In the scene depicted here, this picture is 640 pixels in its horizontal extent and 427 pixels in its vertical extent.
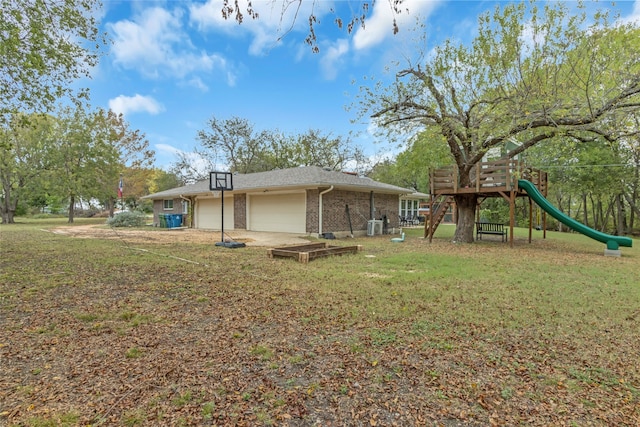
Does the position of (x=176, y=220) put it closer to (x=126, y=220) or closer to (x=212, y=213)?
(x=212, y=213)

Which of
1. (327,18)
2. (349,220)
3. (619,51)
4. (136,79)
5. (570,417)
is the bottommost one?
(570,417)

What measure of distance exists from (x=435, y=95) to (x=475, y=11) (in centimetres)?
241

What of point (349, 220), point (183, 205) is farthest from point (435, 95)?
point (183, 205)

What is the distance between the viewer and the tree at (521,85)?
773 cm

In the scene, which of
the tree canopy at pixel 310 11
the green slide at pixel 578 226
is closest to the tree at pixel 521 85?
the green slide at pixel 578 226

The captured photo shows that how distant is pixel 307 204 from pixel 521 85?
27.9 feet

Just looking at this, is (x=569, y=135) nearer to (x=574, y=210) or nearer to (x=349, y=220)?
(x=349, y=220)

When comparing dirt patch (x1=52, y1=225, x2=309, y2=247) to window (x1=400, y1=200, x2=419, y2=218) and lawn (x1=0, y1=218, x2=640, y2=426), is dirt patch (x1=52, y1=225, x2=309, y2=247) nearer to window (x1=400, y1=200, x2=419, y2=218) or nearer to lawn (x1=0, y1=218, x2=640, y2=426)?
lawn (x1=0, y1=218, x2=640, y2=426)

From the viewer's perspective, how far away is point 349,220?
558 inches

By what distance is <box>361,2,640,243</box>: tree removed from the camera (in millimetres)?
7727

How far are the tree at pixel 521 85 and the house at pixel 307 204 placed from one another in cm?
377

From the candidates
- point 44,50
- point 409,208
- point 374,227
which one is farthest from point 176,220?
point 409,208

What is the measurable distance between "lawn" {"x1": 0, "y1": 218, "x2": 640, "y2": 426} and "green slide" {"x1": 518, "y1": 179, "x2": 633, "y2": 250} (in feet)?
14.2

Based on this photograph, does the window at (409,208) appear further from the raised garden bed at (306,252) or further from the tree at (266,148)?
the raised garden bed at (306,252)
